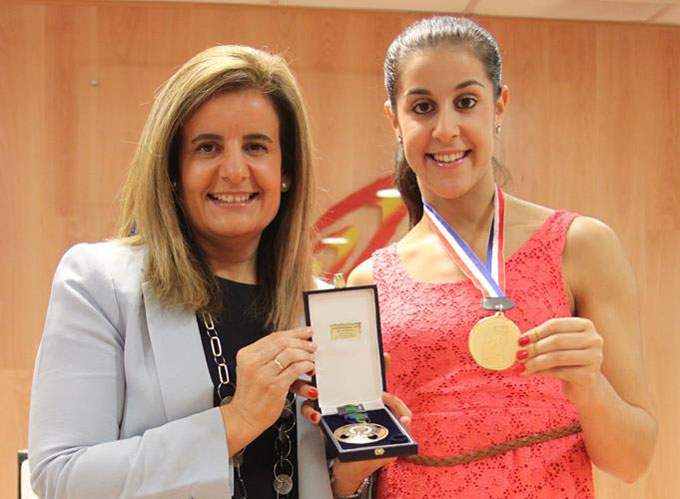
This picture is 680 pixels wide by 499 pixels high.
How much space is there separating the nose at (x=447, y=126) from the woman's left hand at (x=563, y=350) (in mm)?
488

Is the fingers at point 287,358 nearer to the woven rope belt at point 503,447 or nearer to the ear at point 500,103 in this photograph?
the woven rope belt at point 503,447

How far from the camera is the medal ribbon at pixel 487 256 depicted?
1754 millimetres

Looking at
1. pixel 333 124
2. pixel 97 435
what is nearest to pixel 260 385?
pixel 97 435

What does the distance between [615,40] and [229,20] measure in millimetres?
2199

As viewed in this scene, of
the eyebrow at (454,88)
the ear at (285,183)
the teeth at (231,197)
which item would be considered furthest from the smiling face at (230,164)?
the eyebrow at (454,88)

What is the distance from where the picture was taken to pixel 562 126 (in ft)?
15.7

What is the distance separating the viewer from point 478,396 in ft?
5.71

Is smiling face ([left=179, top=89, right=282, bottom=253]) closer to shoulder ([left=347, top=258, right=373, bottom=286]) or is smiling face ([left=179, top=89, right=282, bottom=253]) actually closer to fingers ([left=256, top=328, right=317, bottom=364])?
fingers ([left=256, top=328, right=317, bottom=364])

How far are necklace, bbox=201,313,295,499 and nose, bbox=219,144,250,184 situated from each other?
0.90ft

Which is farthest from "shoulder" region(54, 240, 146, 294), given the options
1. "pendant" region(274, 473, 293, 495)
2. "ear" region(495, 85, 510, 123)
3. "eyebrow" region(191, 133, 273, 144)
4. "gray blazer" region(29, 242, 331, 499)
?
"ear" region(495, 85, 510, 123)

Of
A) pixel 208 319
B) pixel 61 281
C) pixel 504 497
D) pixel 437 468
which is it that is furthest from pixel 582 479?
pixel 61 281

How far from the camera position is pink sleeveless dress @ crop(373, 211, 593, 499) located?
1713 mm

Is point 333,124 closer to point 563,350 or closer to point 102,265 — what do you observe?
point 102,265

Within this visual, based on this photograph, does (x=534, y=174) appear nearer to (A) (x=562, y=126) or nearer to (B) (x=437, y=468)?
(A) (x=562, y=126)
